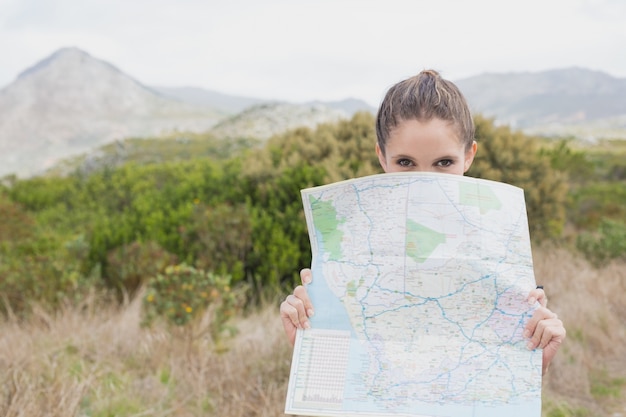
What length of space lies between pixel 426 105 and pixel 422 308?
0.62m

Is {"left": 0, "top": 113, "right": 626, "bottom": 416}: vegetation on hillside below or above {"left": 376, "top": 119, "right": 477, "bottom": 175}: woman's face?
below

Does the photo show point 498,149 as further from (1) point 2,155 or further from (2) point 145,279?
(1) point 2,155

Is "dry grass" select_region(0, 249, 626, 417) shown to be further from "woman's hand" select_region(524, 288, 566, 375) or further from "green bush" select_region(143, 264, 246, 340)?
"woman's hand" select_region(524, 288, 566, 375)

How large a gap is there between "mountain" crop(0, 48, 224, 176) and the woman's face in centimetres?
12585

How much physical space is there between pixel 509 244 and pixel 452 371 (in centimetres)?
37

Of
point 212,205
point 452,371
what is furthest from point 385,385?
point 212,205

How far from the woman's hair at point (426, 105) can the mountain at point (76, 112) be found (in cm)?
12574

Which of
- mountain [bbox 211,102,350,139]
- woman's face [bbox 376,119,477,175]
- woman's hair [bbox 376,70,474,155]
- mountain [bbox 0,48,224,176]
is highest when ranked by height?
woman's hair [bbox 376,70,474,155]

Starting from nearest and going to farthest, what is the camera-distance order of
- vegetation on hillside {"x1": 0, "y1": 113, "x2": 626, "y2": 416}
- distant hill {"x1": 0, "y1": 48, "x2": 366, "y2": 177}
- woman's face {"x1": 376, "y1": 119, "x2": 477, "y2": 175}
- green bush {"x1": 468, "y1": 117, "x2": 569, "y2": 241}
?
woman's face {"x1": 376, "y1": 119, "x2": 477, "y2": 175}, vegetation on hillside {"x1": 0, "y1": 113, "x2": 626, "y2": 416}, green bush {"x1": 468, "y1": 117, "x2": 569, "y2": 241}, distant hill {"x1": 0, "y1": 48, "x2": 366, "y2": 177}

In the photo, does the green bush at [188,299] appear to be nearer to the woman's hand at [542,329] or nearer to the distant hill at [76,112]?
the woman's hand at [542,329]

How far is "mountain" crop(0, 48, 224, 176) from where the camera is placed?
136625 millimetres

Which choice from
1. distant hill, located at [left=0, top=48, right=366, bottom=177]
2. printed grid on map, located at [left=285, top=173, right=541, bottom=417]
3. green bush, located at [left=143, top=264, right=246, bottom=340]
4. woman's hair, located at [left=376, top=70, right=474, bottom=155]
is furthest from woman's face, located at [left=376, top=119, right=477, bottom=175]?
distant hill, located at [left=0, top=48, right=366, bottom=177]

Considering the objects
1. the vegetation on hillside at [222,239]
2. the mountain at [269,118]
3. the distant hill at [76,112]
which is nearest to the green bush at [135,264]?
the vegetation on hillside at [222,239]

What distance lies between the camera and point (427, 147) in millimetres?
1880
